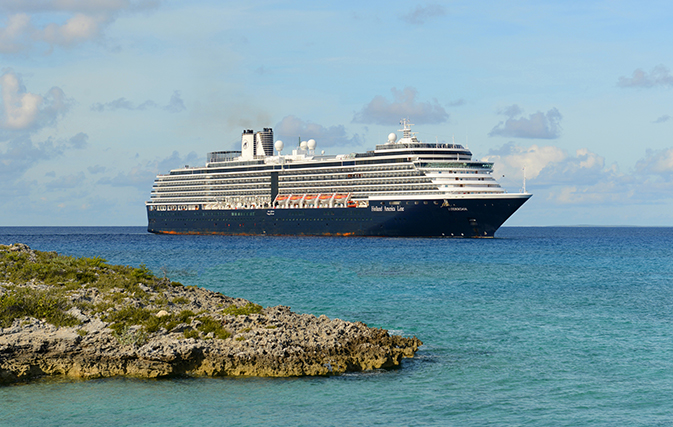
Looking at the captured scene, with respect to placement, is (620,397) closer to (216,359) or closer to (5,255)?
(216,359)

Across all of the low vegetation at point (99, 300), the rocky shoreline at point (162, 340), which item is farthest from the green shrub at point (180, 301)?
the rocky shoreline at point (162, 340)

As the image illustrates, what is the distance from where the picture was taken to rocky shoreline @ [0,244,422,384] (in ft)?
56.3

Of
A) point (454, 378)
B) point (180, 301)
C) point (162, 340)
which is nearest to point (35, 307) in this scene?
point (162, 340)

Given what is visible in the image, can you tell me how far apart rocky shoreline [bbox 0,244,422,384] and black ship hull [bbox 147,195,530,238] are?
70.8 metres

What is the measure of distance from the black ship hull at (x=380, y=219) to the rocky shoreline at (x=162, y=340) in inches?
2787

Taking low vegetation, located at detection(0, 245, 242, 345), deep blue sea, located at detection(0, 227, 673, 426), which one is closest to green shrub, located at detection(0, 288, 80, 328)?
low vegetation, located at detection(0, 245, 242, 345)

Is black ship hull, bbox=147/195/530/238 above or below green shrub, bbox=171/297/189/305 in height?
above

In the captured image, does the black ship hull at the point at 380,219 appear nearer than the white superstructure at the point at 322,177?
Yes

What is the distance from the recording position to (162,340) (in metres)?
17.9

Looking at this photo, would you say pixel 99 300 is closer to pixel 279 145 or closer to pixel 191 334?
pixel 191 334

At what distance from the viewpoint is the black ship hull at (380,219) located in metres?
89.9

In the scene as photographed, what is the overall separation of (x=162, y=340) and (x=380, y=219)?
79.0m

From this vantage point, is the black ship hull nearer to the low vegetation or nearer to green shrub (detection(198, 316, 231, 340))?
the low vegetation

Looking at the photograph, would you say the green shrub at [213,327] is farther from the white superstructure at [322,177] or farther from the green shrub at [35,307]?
the white superstructure at [322,177]
